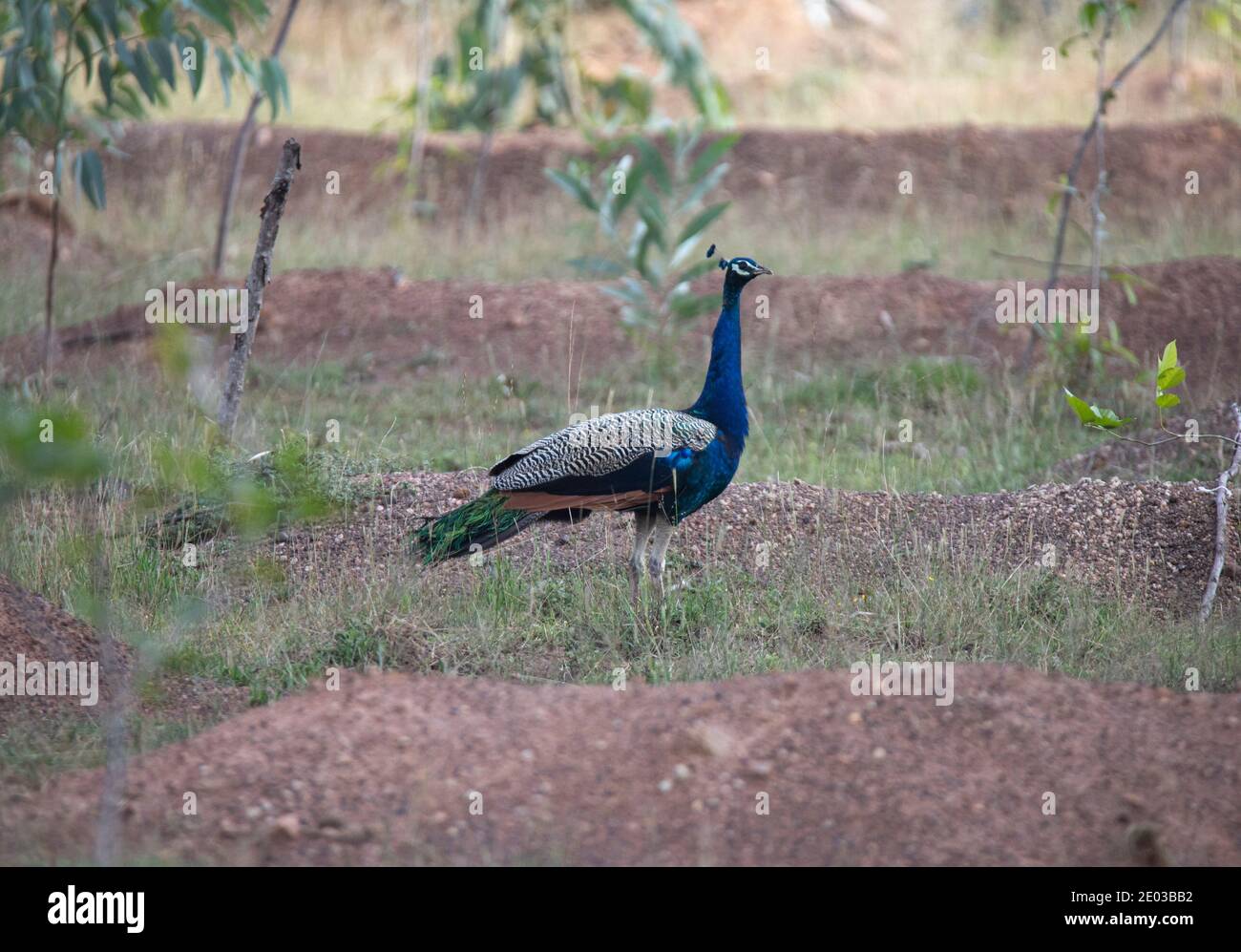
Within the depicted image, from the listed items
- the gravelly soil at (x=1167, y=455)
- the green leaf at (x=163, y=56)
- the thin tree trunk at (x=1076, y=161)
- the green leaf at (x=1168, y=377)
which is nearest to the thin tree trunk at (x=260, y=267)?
the green leaf at (x=163, y=56)

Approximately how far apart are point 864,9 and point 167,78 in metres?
14.9

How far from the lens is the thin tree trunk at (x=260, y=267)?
21.2ft

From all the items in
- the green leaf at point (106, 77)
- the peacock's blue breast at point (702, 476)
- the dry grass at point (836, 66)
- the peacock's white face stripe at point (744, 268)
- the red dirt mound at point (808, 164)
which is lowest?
the peacock's blue breast at point (702, 476)

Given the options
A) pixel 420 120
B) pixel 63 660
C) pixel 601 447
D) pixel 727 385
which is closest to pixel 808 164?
pixel 420 120

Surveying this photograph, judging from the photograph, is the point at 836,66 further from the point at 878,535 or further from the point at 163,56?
the point at 878,535

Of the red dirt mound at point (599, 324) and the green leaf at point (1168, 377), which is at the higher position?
the red dirt mound at point (599, 324)

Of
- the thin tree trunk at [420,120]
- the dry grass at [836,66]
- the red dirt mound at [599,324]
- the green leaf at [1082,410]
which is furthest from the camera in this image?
the dry grass at [836,66]

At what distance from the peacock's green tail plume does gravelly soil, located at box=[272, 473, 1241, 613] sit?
0.33m

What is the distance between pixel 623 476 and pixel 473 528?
640 millimetres

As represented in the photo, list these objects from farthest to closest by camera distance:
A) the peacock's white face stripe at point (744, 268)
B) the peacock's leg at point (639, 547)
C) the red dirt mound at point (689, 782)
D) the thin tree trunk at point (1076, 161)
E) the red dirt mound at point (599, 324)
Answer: the red dirt mound at point (599, 324)
the thin tree trunk at point (1076, 161)
the peacock's white face stripe at point (744, 268)
the peacock's leg at point (639, 547)
the red dirt mound at point (689, 782)

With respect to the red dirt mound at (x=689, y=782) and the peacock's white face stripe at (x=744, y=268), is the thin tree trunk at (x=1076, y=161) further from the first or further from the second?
the red dirt mound at (x=689, y=782)

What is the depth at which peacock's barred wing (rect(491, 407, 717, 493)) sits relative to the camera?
5.53 m

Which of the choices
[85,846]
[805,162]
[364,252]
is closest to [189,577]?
[85,846]

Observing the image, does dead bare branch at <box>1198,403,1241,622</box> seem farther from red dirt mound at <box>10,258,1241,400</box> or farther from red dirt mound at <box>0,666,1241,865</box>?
red dirt mound at <box>10,258,1241,400</box>
